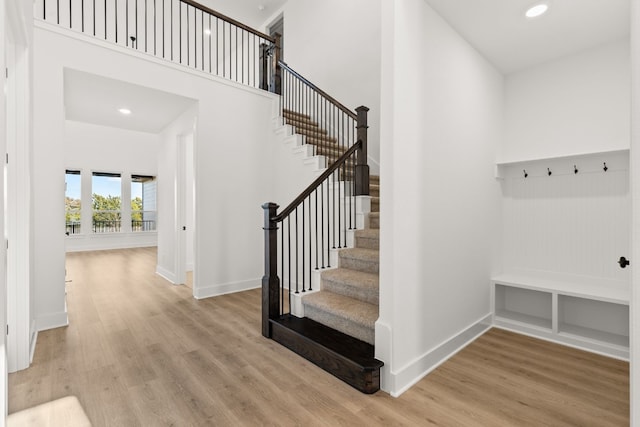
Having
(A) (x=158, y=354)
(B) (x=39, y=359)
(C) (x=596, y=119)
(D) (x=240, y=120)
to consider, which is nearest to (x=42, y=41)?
(D) (x=240, y=120)

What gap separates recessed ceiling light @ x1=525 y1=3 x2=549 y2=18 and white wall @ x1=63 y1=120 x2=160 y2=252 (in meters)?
9.99

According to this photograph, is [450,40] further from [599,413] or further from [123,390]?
[123,390]

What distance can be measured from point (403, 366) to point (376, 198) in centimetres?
229

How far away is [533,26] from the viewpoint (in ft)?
8.23

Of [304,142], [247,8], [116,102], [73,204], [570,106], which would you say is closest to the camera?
[570,106]

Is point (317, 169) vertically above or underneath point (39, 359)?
above

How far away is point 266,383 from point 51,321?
2499 millimetres

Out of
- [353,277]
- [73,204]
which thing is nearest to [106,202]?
[73,204]

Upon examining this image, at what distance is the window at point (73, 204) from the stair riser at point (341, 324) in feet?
29.4

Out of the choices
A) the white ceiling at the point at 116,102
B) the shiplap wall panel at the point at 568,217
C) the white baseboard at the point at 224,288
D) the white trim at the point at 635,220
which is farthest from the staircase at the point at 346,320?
the white ceiling at the point at 116,102

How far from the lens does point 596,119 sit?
9.44ft

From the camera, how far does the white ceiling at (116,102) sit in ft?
11.9

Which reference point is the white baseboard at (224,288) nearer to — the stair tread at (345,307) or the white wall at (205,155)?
the white wall at (205,155)

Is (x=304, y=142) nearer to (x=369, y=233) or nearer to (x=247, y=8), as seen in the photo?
(x=369, y=233)
